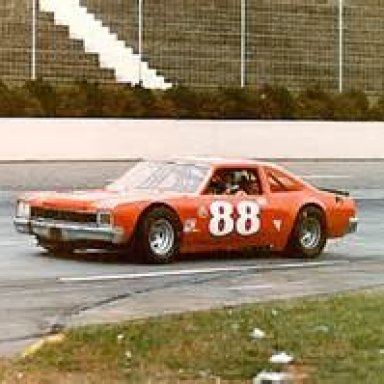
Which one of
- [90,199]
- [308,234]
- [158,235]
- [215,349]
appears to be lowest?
[215,349]

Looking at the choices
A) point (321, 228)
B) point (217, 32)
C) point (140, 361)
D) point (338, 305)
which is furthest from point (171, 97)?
point (140, 361)

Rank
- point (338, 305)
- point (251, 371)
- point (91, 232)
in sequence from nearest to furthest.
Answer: point (251, 371) → point (338, 305) → point (91, 232)

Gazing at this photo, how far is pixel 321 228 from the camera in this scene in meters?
18.7

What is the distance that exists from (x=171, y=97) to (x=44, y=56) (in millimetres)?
3707

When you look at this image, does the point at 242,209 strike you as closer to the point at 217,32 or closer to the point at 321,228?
the point at 321,228

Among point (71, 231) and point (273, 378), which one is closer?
point (273, 378)

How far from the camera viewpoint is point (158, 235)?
1698 cm

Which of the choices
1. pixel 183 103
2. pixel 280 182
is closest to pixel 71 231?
pixel 280 182

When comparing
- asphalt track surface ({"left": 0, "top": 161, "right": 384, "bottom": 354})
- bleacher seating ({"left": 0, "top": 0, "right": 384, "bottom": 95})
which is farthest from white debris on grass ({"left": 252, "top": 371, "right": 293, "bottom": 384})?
bleacher seating ({"left": 0, "top": 0, "right": 384, "bottom": 95})

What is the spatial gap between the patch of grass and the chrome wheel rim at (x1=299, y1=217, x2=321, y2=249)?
21.0 feet

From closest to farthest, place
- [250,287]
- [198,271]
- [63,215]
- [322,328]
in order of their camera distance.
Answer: [322,328] → [250,287] → [198,271] → [63,215]

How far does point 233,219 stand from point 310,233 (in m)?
1.40

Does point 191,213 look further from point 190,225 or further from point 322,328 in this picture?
point 322,328

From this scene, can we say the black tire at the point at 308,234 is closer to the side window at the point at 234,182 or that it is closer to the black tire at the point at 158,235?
the side window at the point at 234,182
